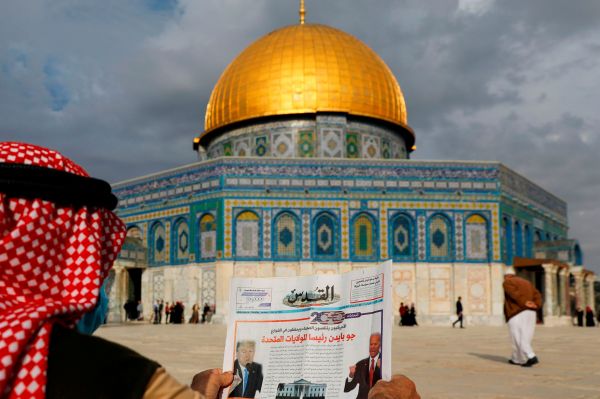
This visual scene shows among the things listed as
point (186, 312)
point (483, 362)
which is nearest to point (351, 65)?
point (186, 312)


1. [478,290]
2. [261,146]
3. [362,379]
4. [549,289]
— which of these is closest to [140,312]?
[261,146]

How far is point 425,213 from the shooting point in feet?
85.1

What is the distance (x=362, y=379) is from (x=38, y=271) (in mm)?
965

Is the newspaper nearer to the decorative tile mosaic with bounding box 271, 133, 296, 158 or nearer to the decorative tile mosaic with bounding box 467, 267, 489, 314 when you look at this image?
the decorative tile mosaic with bounding box 467, 267, 489, 314

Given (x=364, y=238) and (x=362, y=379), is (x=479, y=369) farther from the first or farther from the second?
(x=364, y=238)

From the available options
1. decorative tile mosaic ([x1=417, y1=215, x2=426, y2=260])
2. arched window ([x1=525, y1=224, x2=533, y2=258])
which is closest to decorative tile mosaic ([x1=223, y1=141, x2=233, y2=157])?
decorative tile mosaic ([x1=417, y1=215, x2=426, y2=260])

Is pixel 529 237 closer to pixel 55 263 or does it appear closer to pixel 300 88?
pixel 300 88

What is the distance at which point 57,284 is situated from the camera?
65.6 inches

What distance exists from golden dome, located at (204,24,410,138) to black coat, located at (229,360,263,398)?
26457 millimetres

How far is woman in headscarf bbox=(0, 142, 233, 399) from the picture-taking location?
1360 millimetres

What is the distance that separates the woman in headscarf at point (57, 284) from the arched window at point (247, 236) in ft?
76.6

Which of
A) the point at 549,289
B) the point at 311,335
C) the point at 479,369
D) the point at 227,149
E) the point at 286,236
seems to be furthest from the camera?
the point at 227,149

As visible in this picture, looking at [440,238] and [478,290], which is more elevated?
[440,238]

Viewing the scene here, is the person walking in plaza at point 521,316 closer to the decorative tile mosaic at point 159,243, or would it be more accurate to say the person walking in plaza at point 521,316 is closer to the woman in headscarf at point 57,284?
the woman in headscarf at point 57,284
